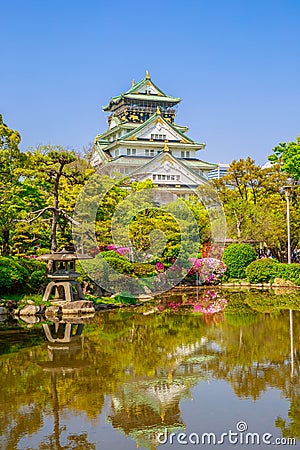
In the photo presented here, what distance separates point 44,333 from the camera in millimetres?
10922

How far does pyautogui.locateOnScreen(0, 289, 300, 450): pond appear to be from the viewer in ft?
17.4

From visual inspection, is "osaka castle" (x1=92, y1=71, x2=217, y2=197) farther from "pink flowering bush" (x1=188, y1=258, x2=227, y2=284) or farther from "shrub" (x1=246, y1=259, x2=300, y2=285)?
"shrub" (x1=246, y1=259, x2=300, y2=285)

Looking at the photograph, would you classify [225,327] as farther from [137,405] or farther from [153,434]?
[153,434]

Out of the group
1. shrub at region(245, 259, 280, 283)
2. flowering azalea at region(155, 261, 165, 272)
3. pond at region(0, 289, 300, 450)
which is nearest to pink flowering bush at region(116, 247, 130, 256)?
flowering azalea at region(155, 261, 165, 272)

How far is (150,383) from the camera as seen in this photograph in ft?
23.4

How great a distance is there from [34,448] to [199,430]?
1.59 meters

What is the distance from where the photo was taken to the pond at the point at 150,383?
5.31 m

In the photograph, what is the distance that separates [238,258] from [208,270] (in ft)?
4.34

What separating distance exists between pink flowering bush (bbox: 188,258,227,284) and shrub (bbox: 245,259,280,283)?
114cm

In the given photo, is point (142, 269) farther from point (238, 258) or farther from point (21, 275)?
point (238, 258)

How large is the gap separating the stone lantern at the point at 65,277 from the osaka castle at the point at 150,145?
32.8 feet

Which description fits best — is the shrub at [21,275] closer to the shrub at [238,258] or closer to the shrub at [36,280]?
the shrub at [36,280]

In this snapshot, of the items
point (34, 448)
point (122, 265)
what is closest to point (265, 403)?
point (34, 448)

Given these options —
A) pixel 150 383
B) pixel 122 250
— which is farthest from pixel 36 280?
pixel 150 383
